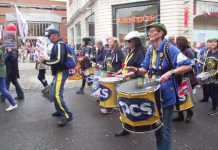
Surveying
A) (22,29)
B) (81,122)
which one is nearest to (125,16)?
(22,29)

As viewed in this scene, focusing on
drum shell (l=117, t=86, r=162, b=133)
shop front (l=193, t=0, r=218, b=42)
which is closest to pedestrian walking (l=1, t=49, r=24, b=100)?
drum shell (l=117, t=86, r=162, b=133)

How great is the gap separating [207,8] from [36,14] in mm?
55924

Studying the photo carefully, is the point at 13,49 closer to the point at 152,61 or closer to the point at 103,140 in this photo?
the point at 103,140

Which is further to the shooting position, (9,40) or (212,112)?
(9,40)

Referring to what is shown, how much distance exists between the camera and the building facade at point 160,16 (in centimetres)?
2103

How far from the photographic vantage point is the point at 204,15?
23016 millimetres

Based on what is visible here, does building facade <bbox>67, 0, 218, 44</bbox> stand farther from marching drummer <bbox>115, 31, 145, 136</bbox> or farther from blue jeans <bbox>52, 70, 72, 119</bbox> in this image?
marching drummer <bbox>115, 31, 145, 136</bbox>

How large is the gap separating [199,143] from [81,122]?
245 centimetres

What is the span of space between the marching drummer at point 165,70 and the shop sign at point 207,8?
20013 millimetres

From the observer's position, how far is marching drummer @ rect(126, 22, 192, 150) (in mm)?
3443

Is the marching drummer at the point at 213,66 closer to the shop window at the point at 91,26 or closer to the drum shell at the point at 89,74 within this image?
the drum shell at the point at 89,74

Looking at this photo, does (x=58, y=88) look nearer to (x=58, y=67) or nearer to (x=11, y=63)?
(x=58, y=67)

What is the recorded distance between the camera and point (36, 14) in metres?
72.0

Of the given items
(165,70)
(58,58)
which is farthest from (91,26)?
(165,70)
